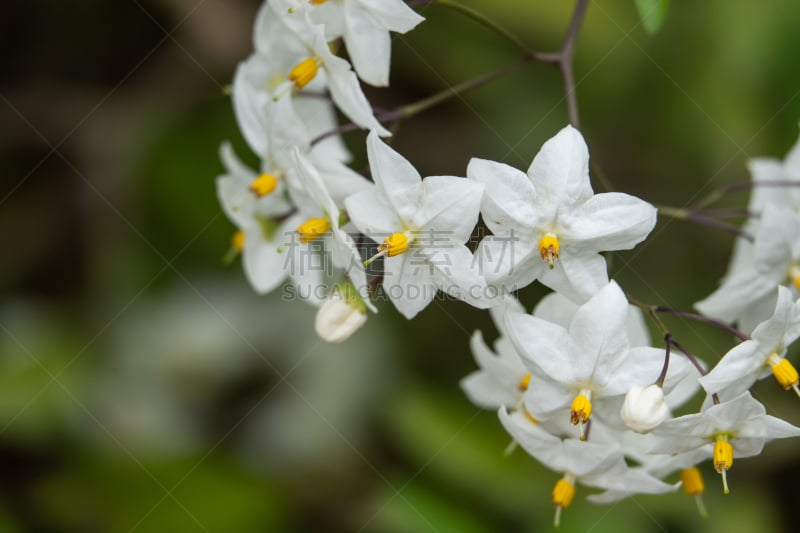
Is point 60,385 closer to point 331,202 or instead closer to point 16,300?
point 16,300

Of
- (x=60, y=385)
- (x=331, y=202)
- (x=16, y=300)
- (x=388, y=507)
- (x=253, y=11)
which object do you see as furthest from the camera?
(x=253, y=11)

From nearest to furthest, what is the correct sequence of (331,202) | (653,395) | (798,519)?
(653,395) → (331,202) → (798,519)

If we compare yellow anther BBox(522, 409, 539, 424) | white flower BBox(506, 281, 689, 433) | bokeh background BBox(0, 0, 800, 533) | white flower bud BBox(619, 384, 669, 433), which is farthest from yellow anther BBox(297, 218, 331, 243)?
bokeh background BBox(0, 0, 800, 533)

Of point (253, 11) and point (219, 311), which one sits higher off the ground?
point (253, 11)

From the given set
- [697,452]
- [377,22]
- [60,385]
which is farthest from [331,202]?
[60,385]

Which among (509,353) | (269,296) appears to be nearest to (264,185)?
(509,353)

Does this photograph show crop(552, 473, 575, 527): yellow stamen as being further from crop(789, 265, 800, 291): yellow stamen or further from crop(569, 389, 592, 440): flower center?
crop(789, 265, 800, 291): yellow stamen

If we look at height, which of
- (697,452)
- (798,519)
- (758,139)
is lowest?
(798,519)
